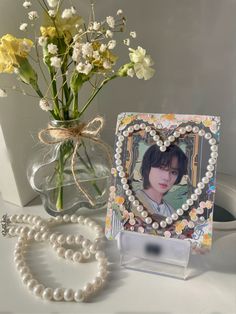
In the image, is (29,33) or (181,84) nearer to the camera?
(29,33)

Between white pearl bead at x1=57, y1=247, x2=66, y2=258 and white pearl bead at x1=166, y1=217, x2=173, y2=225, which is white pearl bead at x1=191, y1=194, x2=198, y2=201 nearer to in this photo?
white pearl bead at x1=166, y1=217, x2=173, y2=225

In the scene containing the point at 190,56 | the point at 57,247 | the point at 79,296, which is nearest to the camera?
the point at 79,296

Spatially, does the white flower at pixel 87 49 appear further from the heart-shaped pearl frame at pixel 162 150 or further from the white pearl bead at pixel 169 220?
the white pearl bead at pixel 169 220

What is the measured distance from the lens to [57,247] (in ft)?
2.16

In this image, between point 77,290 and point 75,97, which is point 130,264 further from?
point 75,97

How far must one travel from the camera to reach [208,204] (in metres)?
0.56

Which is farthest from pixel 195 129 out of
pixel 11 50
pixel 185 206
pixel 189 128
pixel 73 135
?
pixel 11 50

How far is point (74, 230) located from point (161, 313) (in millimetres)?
255

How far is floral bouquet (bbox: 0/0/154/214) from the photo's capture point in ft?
1.94

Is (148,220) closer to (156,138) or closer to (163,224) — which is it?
(163,224)

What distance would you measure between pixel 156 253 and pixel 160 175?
128 millimetres

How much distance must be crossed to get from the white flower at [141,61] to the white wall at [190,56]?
236mm

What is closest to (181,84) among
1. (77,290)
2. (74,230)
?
(74,230)

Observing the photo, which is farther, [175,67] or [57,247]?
[175,67]
